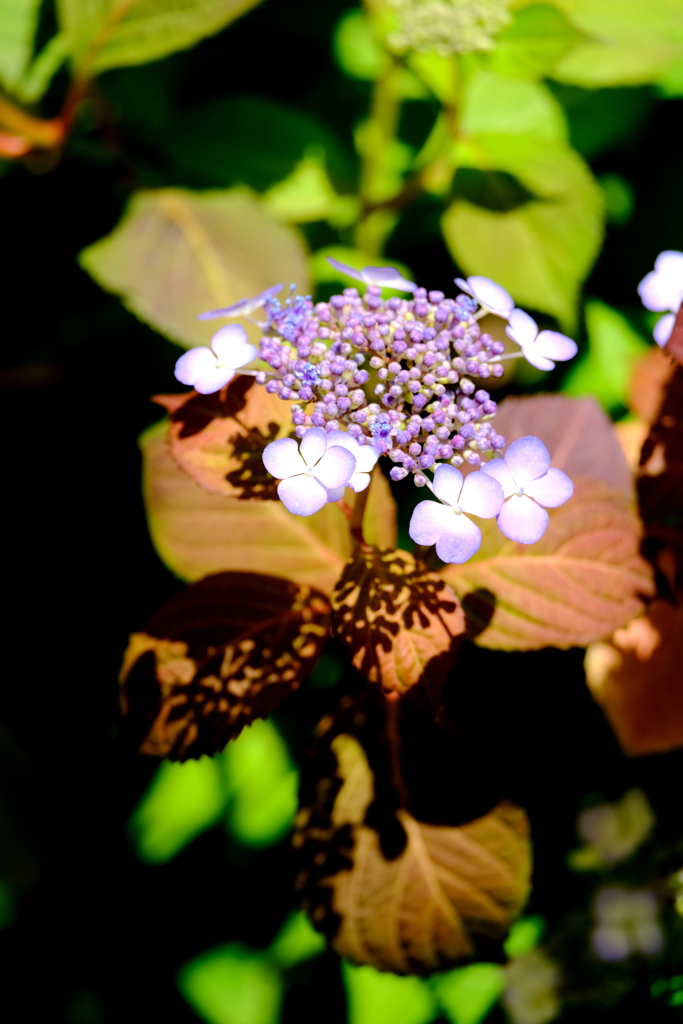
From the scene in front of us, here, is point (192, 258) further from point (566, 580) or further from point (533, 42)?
point (566, 580)

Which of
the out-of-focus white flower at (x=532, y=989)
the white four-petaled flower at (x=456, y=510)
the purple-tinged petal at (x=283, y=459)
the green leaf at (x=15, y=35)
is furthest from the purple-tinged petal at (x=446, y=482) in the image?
the green leaf at (x=15, y=35)

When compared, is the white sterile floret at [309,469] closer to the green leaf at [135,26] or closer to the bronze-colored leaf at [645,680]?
the bronze-colored leaf at [645,680]

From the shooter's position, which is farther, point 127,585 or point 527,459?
point 127,585

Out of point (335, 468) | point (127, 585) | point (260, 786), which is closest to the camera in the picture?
point (335, 468)

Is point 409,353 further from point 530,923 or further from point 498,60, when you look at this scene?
point 530,923

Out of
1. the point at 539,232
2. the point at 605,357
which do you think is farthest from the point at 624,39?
the point at 605,357

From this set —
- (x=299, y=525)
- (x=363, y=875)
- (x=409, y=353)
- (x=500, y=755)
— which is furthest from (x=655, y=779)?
(x=409, y=353)
